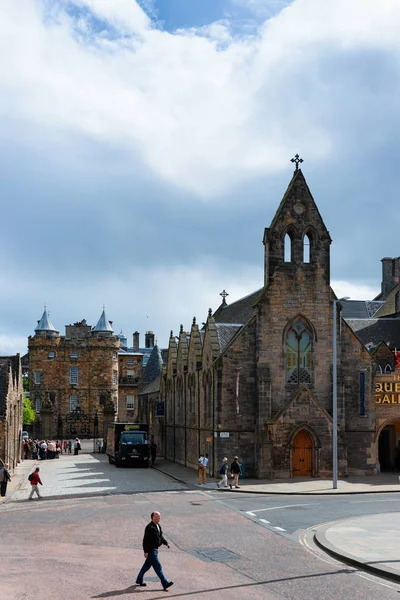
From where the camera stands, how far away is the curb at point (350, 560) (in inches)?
591

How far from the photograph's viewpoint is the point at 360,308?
58156mm

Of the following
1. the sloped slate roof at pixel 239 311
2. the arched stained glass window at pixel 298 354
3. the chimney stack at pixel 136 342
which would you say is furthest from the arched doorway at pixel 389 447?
the chimney stack at pixel 136 342

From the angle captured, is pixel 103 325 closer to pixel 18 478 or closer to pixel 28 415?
pixel 28 415

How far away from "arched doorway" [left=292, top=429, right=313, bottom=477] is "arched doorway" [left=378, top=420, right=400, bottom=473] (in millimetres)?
7108

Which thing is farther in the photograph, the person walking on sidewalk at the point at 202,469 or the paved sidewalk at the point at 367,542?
the person walking on sidewalk at the point at 202,469

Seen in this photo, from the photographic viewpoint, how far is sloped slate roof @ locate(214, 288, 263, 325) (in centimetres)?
4238

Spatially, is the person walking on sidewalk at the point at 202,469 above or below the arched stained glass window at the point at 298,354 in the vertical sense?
below

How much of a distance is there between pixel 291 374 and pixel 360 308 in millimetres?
20677

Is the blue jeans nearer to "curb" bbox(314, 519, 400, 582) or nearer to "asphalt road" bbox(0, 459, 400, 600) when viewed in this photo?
"asphalt road" bbox(0, 459, 400, 600)

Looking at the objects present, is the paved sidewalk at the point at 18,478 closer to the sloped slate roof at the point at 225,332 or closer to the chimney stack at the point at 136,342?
the sloped slate roof at the point at 225,332

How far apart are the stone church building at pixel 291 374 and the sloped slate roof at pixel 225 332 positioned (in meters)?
0.06

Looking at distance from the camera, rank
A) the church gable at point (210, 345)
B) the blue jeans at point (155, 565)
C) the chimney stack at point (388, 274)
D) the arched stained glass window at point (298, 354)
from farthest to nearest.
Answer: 1. the chimney stack at point (388, 274)
2. the church gable at point (210, 345)
3. the arched stained glass window at point (298, 354)
4. the blue jeans at point (155, 565)

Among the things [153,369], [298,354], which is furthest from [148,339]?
[298,354]

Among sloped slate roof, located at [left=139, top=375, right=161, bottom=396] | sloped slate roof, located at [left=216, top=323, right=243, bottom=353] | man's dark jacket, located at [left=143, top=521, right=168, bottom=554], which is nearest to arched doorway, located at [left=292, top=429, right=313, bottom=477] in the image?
sloped slate roof, located at [left=216, top=323, right=243, bottom=353]
